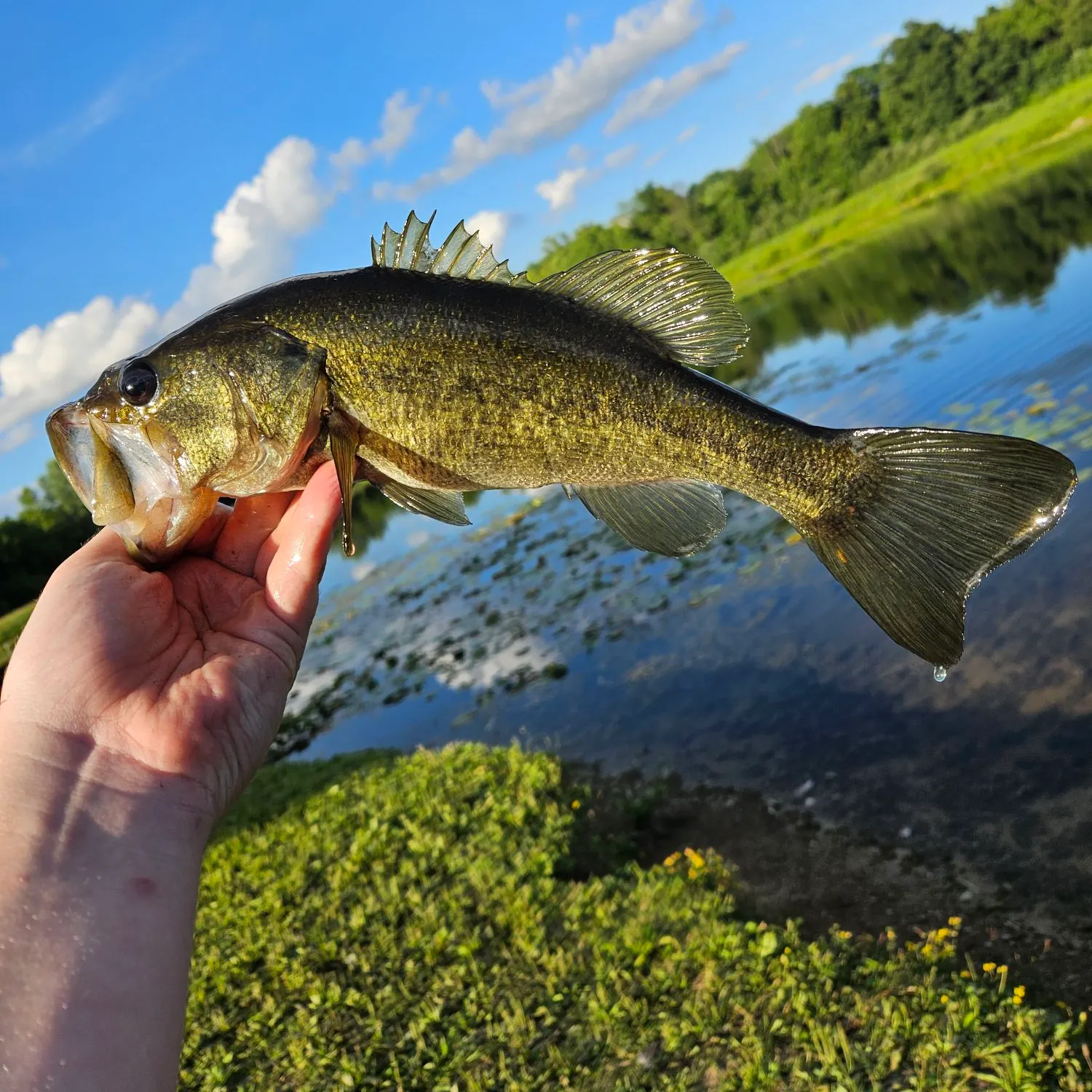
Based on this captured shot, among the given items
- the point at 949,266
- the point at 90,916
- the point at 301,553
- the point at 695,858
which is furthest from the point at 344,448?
the point at 949,266

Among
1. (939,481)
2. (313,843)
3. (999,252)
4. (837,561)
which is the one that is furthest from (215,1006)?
(999,252)

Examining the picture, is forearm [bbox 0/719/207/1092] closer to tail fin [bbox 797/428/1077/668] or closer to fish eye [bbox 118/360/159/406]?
fish eye [bbox 118/360/159/406]

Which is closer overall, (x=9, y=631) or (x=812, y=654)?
(x=812, y=654)

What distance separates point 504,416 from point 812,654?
9.41m

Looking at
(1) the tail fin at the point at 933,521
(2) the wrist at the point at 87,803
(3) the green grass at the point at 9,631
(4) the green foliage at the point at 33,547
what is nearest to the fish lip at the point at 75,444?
(2) the wrist at the point at 87,803

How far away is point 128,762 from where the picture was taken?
9.80ft

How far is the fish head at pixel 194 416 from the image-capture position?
3.04 meters

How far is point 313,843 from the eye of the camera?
906 centimetres

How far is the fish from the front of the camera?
285 centimetres

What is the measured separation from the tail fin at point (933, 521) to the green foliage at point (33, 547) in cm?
4229

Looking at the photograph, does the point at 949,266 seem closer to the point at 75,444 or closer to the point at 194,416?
the point at 194,416

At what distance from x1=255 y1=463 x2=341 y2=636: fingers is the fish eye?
0.67 metres

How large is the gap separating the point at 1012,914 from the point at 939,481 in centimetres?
514

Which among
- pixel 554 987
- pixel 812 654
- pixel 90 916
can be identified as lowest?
pixel 812 654
